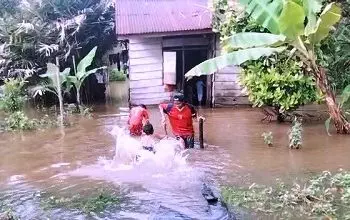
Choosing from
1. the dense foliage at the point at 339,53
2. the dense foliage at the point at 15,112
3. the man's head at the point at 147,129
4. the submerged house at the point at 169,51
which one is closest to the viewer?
the man's head at the point at 147,129

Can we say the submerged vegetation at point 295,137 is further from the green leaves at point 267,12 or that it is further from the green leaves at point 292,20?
the green leaves at point 267,12

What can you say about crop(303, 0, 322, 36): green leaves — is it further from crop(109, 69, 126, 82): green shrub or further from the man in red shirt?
crop(109, 69, 126, 82): green shrub

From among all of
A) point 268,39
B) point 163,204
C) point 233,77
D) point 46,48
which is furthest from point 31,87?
point 163,204

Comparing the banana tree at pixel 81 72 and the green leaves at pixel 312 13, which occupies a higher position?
the green leaves at pixel 312 13

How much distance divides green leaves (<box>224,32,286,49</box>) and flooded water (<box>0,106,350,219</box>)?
2092 millimetres

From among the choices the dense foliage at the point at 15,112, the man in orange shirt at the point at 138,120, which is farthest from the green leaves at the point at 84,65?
the man in orange shirt at the point at 138,120

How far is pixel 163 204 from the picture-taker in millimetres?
6941

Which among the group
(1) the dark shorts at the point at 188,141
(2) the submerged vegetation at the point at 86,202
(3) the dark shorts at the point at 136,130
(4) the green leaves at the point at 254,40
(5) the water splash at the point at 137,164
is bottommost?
(2) the submerged vegetation at the point at 86,202

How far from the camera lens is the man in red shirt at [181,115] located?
395 inches

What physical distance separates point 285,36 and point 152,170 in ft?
11.4

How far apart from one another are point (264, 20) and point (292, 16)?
0.89 m

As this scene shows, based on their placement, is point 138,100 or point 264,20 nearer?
point 264,20

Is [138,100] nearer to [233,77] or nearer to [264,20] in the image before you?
[233,77]

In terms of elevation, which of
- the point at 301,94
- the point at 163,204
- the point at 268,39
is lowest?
the point at 163,204
